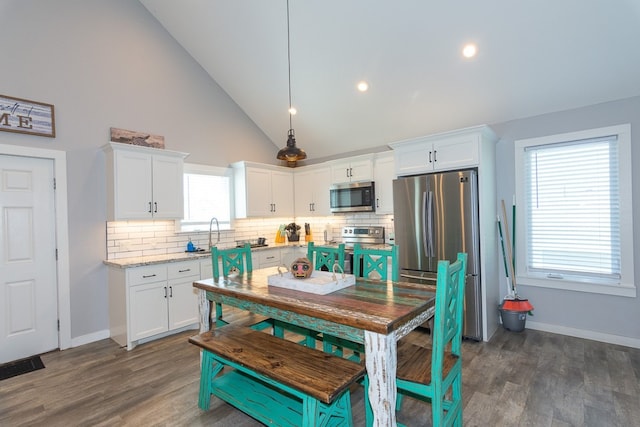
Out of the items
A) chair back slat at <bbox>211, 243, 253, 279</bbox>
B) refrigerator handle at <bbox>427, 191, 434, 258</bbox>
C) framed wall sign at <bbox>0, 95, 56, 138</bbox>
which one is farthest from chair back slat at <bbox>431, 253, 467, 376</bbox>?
framed wall sign at <bbox>0, 95, 56, 138</bbox>

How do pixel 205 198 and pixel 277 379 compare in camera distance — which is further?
pixel 205 198

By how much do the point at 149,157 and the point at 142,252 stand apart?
4.04 feet

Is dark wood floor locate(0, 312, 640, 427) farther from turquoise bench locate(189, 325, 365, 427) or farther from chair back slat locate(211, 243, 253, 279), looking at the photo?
chair back slat locate(211, 243, 253, 279)

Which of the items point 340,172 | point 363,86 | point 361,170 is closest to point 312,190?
point 340,172

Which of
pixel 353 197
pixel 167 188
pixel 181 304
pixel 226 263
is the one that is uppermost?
pixel 167 188

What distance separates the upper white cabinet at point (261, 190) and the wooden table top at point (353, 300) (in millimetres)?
2594

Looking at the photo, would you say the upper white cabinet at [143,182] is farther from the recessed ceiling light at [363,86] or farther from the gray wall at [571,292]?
the gray wall at [571,292]

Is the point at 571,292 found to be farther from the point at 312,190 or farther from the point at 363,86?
Answer: the point at 312,190

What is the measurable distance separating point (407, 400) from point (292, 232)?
12.3 ft

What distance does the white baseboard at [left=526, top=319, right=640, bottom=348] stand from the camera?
3354 mm

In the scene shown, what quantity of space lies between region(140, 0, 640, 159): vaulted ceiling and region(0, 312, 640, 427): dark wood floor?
270 centimetres

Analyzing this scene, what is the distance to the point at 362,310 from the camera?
1.87m

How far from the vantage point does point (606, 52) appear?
10.1 feet

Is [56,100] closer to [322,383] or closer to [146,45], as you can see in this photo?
[146,45]
